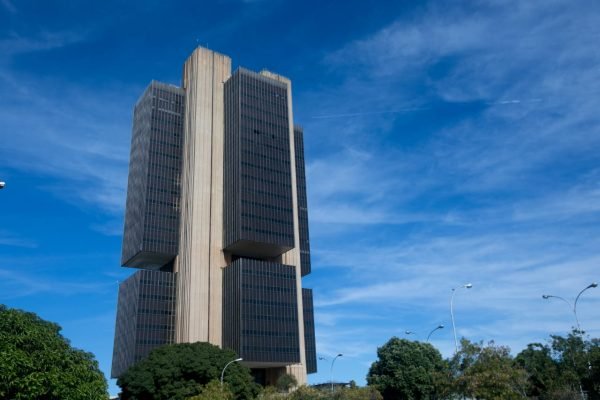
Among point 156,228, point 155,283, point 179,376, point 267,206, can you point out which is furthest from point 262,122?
point 179,376

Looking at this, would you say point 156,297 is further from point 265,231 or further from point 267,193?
point 267,193

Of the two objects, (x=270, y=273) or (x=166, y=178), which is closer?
(x=270, y=273)

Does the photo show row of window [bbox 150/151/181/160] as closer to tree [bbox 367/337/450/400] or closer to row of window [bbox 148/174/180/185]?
row of window [bbox 148/174/180/185]

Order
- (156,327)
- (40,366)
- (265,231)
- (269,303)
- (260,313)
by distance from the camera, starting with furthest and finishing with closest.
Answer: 1. (265,231)
2. (269,303)
3. (156,327)
4. (260,313)
5. (40,366)

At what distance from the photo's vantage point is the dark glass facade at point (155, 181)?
13112cm

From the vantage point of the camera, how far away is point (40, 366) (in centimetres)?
4628

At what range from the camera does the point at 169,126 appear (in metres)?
143

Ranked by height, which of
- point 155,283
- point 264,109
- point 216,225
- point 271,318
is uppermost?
point 264,109

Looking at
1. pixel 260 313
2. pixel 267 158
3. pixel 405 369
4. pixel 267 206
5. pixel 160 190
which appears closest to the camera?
pixel 405 369

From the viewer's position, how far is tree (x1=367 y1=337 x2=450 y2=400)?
118 m

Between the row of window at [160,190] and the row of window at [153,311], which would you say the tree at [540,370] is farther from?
the row of window at [160,190]

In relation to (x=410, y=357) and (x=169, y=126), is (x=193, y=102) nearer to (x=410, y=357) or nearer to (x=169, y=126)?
(x=169, y=126)

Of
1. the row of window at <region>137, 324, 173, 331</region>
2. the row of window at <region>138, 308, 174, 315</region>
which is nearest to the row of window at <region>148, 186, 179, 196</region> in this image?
the row of window at <region>138, 308, 174, 315</region>

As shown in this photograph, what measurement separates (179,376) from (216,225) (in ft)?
147
